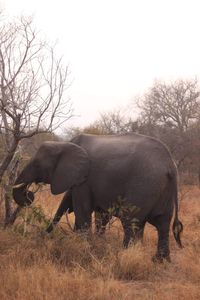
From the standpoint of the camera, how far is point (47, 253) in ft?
17.9

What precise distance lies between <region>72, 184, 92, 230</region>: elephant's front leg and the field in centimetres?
56

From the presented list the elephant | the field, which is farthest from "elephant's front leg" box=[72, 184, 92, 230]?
the field

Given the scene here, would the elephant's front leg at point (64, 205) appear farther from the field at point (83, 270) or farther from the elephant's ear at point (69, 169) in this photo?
the field at point (83, 270)

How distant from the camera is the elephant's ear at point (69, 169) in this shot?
22.2ft

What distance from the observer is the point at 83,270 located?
16.2 ft

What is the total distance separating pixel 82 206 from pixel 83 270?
183cm

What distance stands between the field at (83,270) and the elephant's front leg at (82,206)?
1.85 feet

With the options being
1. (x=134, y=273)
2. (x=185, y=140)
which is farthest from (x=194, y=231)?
(x=185, y=140)

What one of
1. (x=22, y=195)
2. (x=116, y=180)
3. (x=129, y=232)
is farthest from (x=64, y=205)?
(x=129, y=232)

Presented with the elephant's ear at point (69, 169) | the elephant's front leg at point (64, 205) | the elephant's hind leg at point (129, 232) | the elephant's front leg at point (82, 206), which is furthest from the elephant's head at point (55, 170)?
the elephant's hind leg at point (129, 232)

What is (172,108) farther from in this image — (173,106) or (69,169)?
(69,169)

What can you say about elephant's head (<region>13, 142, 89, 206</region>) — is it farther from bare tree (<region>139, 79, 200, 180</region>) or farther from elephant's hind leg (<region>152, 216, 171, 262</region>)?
bare tree (<region>139, 79, 200, 180</region>)

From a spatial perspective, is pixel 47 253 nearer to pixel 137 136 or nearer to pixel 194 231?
pixel 137 136

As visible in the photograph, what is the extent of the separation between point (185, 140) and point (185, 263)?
696 inches
